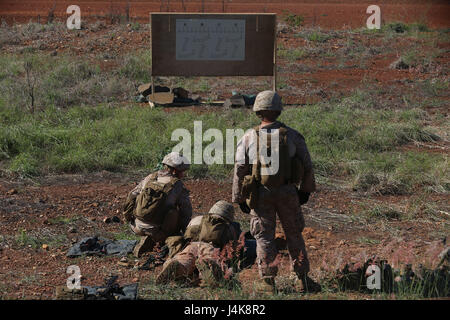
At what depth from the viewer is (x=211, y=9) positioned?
2597 centimetres

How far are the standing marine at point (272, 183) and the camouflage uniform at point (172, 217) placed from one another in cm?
101

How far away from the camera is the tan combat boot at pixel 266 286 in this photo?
540cm

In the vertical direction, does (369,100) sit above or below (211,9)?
below

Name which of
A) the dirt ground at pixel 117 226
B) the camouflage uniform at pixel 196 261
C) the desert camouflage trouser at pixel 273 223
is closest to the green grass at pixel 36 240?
the dirt ground at pixel 117 226

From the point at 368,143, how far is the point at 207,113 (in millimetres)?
3052

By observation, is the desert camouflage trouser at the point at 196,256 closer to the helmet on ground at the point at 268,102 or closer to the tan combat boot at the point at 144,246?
the tan combat boot at the point at 144,246

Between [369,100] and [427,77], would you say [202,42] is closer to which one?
[369,100]

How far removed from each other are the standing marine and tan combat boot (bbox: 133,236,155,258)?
1.31 m

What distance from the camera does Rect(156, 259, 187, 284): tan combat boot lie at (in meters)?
5.59

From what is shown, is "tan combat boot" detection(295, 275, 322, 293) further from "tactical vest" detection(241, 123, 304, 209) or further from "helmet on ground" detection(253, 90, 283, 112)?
"helmet on ground" detection(253, 90, 283, 112)

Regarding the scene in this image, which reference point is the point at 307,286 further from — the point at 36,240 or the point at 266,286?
the point at 36,240

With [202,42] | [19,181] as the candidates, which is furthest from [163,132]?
[202,42]
